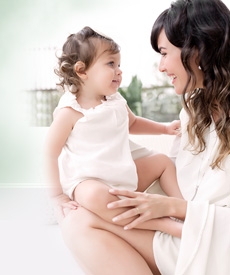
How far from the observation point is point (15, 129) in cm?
537

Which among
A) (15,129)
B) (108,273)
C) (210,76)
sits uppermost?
(210,76)

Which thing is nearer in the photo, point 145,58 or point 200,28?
point 200,28

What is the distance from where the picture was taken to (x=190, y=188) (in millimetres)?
1390

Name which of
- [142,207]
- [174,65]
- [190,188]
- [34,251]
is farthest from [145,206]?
[34,251]

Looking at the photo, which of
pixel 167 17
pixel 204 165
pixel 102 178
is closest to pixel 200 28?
pixel 167 17

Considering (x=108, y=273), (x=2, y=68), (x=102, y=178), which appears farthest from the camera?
(x=2, y=68)

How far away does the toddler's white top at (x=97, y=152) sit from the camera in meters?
1.35

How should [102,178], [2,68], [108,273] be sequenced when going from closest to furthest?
[108,273], [102,178], [2,68]

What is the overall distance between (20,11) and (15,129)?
132 cm

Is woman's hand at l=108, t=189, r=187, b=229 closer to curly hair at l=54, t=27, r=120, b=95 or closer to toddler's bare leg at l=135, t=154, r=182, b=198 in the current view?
toddler's bare leg at l=135, t=154, r=182, b=198

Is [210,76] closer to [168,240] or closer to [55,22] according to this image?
[168,240]

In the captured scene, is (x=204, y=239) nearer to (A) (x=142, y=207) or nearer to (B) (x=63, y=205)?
(A) (x=142, y=207)

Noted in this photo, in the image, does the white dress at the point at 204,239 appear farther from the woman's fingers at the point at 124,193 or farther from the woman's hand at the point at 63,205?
the woman's hand at the point at 63,205

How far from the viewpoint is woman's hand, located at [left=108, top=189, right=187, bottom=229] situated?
1.21 metres
